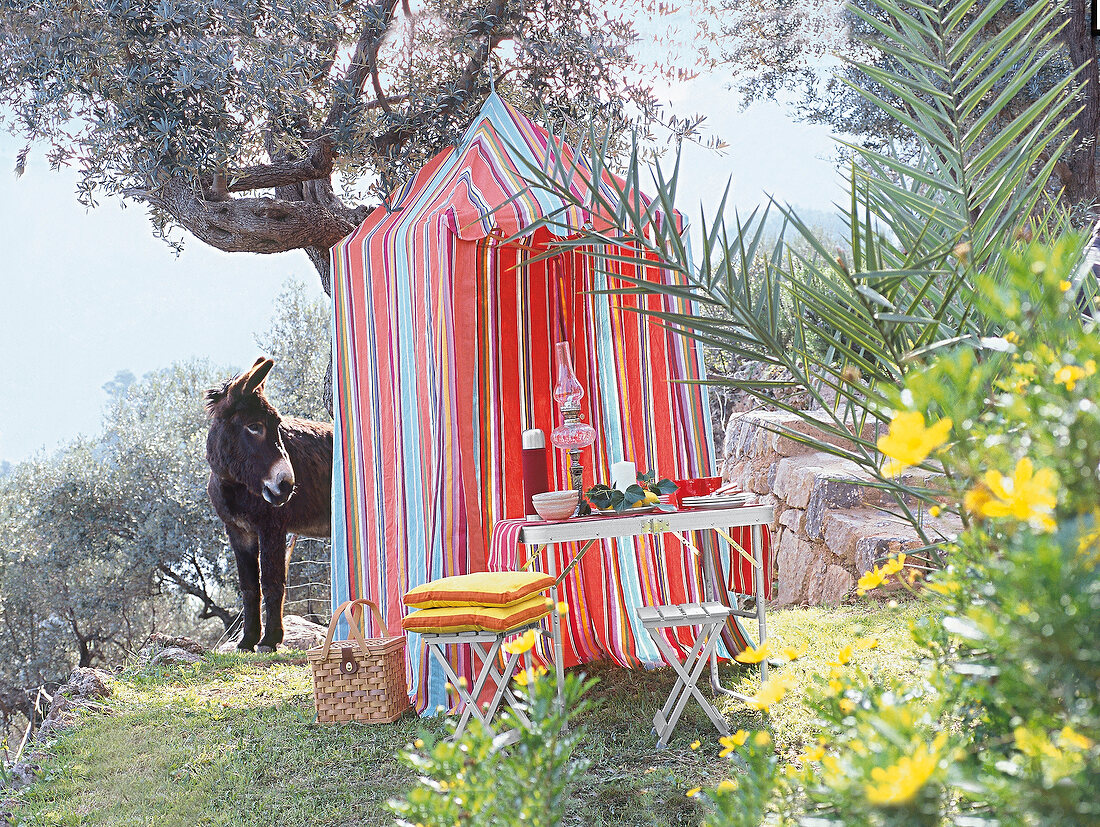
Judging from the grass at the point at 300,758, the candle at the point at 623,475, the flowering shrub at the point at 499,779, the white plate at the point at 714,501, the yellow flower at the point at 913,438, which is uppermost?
the yellow flower at the point at 913,438

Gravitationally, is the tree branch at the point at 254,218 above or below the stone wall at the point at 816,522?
above

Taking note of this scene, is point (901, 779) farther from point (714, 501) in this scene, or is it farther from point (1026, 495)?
point (714, 501)

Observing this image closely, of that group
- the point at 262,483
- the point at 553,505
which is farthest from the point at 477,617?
the point at 262,483

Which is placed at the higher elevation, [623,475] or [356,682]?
[623,475]

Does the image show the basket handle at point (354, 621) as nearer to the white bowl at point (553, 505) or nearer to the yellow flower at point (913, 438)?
the white bowl at point (553, 505)

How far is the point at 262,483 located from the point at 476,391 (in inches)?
77.3

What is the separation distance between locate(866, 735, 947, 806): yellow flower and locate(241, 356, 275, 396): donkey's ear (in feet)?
16.2

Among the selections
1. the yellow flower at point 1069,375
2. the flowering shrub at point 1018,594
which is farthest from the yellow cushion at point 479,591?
the yellow flower at point 1069,375

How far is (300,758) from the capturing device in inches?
127

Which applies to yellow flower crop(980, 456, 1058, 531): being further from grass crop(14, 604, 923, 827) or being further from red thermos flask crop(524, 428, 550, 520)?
red thermos flask crop(524, 428, 550, 520)

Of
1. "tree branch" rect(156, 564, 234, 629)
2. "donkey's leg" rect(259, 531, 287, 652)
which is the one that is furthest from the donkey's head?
"tree branch" rect(156, 564, 234, 629)

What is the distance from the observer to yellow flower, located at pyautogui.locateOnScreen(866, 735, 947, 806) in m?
0.55

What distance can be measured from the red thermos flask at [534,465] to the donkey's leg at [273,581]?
2.59 m

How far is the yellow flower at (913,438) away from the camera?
0.61 m
